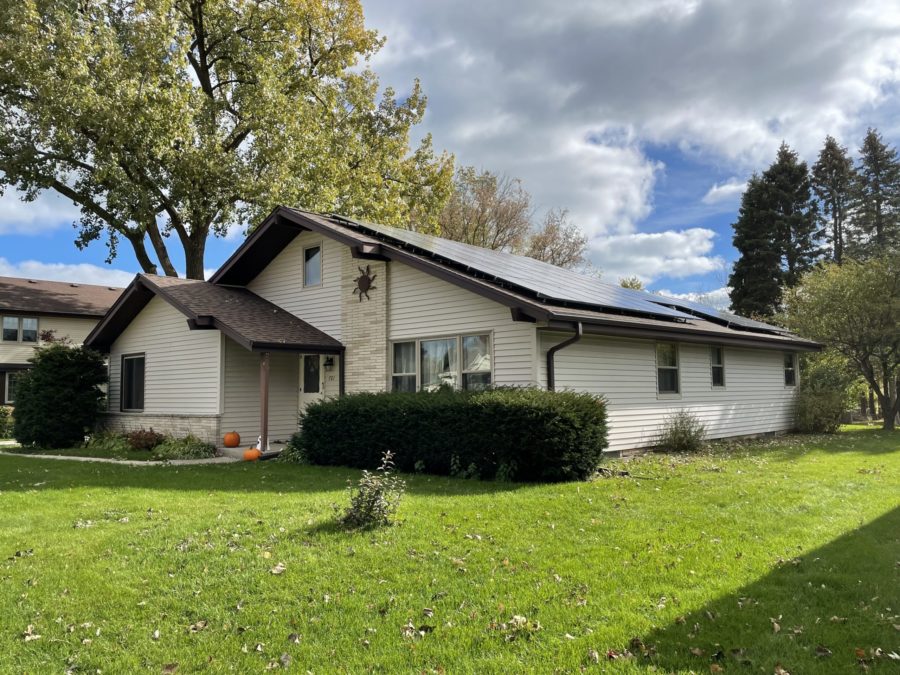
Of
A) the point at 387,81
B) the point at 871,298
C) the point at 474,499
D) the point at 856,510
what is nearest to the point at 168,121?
the point at 387,81

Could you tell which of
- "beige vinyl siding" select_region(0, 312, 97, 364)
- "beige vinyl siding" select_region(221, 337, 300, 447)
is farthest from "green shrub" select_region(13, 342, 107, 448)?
"beige vinyl siding" select_region(0, 312, 97, 364)

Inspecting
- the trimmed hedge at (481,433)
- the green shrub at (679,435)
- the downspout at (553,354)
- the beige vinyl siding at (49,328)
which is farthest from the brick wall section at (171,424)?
the beige vinyl siding at (49,328)

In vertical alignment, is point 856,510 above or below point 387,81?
below

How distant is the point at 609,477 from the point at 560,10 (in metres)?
8.17

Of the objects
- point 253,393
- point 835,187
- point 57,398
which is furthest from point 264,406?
point 835,187

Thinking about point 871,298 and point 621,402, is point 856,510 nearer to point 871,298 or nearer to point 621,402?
point 621,402

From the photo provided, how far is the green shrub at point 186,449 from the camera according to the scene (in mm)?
13797

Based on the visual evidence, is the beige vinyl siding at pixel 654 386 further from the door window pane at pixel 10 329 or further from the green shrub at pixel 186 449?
the door window pane at pixel 10 329

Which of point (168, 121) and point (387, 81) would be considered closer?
point (168, 121)

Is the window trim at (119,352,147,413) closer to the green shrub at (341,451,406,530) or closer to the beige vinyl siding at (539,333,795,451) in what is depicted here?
the beige vinyl siding at (539,333,795,451)

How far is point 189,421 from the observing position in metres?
15.0

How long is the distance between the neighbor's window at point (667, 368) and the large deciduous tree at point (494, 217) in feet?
70.0

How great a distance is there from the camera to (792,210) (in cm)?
3744

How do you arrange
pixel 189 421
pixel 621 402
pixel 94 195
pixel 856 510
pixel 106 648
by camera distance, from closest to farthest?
pixel 106 648 < pixel 856 510 < pixel 621 402 < pixel 189 421 < pixel 94 195
